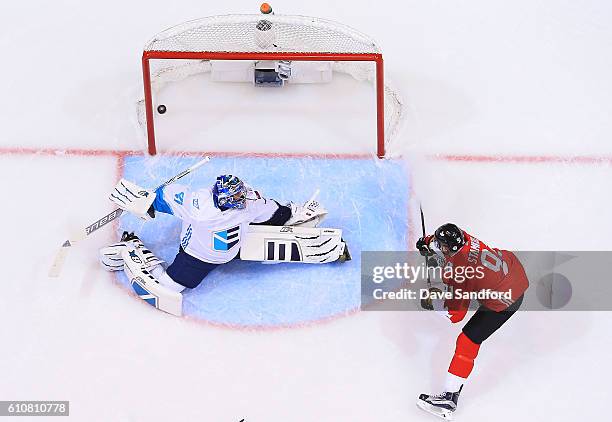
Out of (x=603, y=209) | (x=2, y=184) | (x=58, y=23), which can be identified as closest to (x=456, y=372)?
(x=603, y=209)

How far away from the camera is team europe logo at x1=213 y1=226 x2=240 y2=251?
5988mm

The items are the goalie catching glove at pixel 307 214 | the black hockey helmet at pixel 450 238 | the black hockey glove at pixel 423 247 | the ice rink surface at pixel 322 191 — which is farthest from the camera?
the goalie catching glove at pixel 307 214

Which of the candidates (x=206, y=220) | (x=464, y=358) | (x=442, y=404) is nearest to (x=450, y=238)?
(x=464, y=358)

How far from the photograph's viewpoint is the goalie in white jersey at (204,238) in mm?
5973

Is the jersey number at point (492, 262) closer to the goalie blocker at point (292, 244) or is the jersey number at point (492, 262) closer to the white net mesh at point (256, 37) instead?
the goalie blocker at point (292, 244)

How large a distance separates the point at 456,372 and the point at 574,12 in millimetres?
2768

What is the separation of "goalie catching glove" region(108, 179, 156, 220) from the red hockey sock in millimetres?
1574

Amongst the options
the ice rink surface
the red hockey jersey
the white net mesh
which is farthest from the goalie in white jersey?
the white net mesh

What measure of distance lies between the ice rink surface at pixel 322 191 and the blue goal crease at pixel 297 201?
0.04 feet

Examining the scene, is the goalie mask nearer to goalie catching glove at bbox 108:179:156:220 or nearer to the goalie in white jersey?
the goalie in white jersey

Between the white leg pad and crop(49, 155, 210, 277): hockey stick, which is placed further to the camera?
crop(49, 155, 210, 277): hockey stick

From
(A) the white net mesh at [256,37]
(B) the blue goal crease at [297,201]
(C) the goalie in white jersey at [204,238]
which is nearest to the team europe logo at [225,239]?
(C) the goalie in white jersey at [204,238]

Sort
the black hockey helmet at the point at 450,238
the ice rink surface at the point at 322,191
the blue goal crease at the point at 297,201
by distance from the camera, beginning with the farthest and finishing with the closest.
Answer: the blue goal crease at the point at 297,201 < the ice rink surface at the point at 322,191 < the black hockey helmet at the point at 450,238

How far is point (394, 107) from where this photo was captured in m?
7.04
